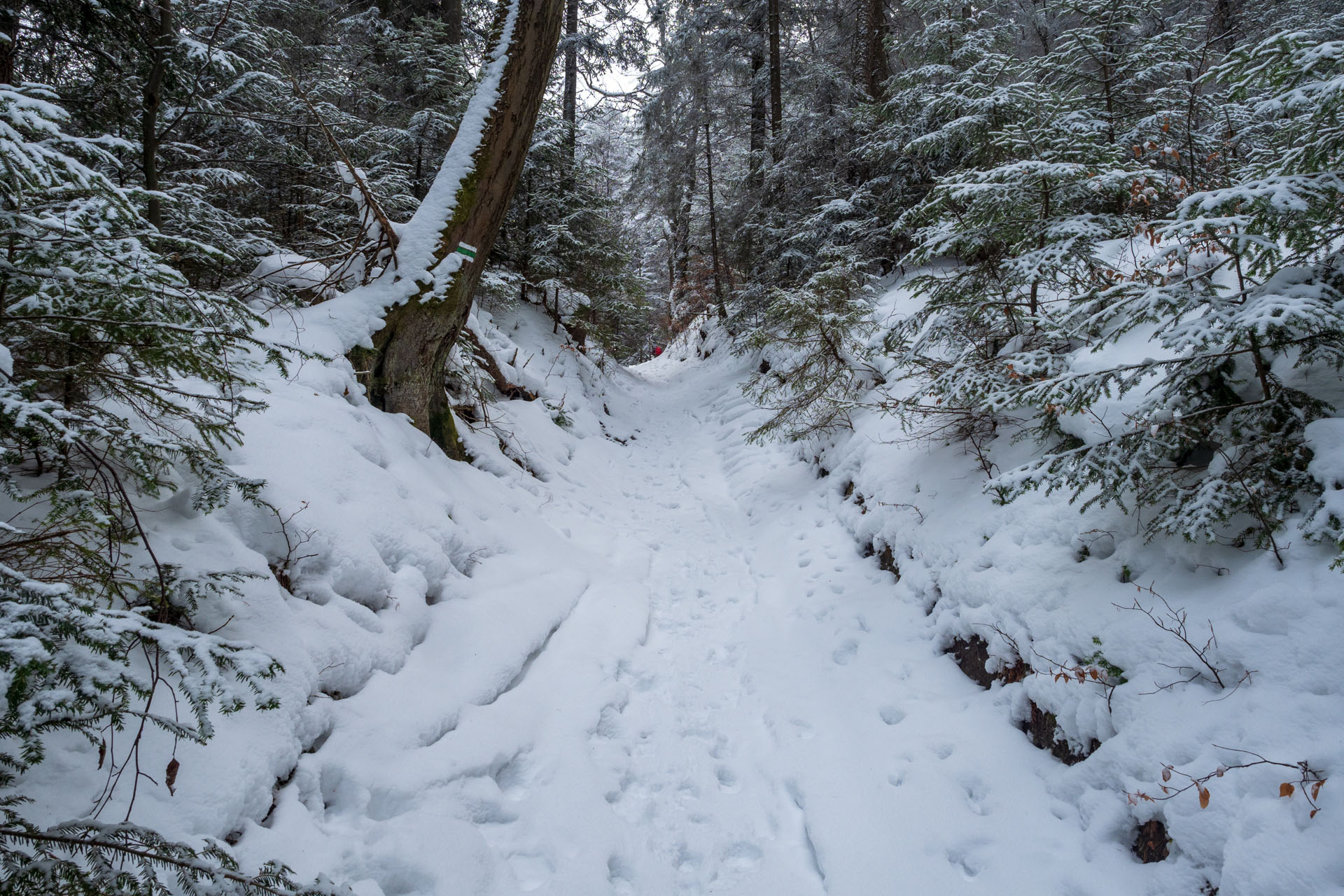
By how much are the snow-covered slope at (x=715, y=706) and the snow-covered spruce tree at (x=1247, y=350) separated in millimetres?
335

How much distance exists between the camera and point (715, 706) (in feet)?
11.9

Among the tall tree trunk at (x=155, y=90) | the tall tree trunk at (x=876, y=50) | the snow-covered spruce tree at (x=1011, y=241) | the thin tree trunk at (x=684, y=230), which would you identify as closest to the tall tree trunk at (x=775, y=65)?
the tall tree trunk at (x=876, y=50)

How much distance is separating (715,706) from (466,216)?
4494mm

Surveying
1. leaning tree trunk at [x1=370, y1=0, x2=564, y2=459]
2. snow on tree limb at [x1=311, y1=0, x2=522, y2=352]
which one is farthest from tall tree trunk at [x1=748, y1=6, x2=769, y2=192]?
snow on tree limb at [x1=311, y1=0, x2=522, y2=352]

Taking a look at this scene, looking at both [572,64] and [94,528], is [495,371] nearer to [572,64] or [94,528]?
[94,528]

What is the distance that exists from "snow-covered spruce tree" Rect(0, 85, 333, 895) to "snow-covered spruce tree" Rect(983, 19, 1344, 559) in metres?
3.59

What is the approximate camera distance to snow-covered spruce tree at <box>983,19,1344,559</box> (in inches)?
94.0

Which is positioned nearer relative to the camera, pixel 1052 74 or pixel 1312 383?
pixel 1312 383

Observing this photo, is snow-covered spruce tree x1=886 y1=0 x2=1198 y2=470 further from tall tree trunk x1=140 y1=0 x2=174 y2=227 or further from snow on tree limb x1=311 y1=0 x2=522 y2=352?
tall tree trunk x1=140 y1=0 x2=174 y2=227

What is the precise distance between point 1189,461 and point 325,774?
14.7 feet

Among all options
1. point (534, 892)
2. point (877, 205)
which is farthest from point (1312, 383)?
point (877, 205)

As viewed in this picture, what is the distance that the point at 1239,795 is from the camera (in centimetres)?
203

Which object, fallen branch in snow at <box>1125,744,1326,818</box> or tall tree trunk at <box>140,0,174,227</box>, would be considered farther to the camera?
tall tree trunk at <box>140,0,174,227</box>

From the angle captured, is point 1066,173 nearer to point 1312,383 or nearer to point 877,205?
point 1312,383
